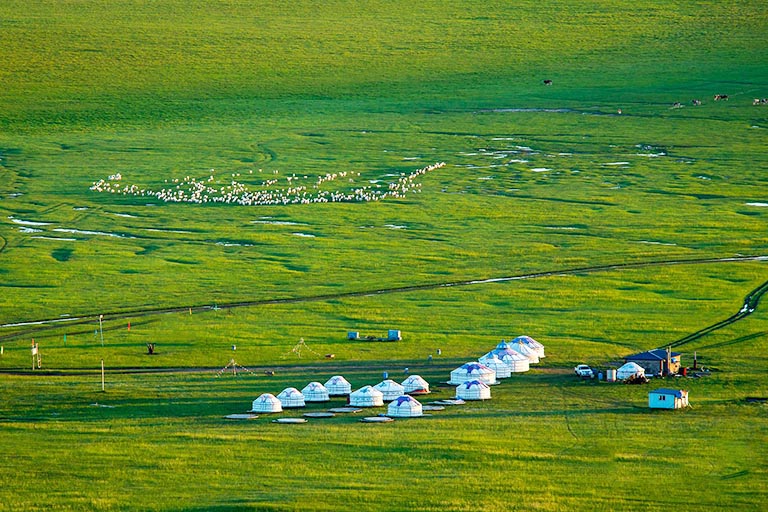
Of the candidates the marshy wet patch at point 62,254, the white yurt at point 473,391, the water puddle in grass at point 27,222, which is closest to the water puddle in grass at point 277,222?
the water puddle in grass at point 27,222

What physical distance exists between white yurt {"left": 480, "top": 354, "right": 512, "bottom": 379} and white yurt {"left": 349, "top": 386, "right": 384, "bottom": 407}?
370 inches

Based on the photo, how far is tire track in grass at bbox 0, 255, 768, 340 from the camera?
107 m

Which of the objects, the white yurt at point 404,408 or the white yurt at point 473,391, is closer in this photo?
the white yurt at point 404,408

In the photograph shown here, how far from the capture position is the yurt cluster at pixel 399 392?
3292 inches

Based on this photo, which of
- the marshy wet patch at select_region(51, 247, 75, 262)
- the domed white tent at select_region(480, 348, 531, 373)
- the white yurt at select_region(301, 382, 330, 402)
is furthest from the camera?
the marshy wet patch at select_region(51, 247, 75, 262)

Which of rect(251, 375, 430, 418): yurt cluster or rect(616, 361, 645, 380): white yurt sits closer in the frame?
rect(251, 375, 430, 418): yurt cluster

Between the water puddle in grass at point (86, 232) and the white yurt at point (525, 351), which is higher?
the water puddle in grass at point (86, 232)

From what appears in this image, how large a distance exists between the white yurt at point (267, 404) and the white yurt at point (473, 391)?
11.3 meters

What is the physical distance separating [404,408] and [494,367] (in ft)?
35.9

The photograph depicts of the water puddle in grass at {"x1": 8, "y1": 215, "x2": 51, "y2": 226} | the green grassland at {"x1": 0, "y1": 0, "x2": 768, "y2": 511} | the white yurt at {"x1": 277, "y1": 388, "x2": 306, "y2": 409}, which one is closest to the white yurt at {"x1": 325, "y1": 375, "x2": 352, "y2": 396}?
the green grassland at {"x1": 0, "y1": 0, "x2": 768, "y2": 511}

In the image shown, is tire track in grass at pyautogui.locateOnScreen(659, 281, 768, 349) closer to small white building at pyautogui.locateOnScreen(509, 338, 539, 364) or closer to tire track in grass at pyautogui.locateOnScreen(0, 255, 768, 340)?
tire track in grass at pyautogui.locateOnScreen(0, 255, 768, 340)

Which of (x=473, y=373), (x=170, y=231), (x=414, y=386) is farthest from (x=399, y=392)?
(x=170, y=231)

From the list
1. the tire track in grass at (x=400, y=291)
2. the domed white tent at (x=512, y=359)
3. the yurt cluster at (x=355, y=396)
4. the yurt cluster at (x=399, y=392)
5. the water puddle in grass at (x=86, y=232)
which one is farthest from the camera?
the water puddle in grass at (x=86, y=232)

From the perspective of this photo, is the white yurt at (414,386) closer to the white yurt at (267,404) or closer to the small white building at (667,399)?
the white yurt at (267,404)
